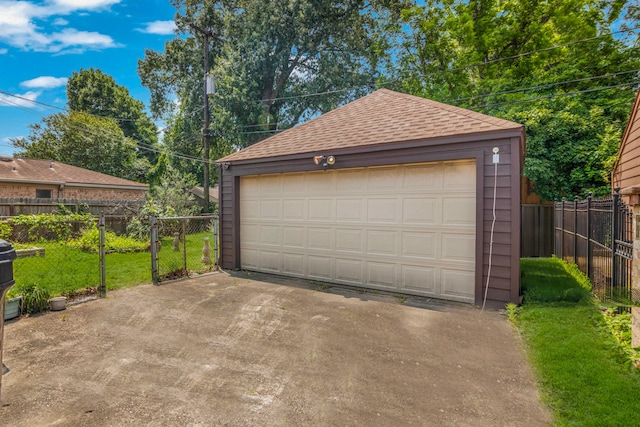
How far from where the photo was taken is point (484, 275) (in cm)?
497

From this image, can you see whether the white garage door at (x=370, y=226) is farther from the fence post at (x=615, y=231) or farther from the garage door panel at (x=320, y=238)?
the fence post at (x=615, y=231)

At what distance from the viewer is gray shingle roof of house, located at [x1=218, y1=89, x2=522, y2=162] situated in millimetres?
5348

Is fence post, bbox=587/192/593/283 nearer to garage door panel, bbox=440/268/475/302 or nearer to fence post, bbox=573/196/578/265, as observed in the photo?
fence post, bbox=573/196/578/265

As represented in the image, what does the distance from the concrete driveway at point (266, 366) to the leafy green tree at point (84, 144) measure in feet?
74.5

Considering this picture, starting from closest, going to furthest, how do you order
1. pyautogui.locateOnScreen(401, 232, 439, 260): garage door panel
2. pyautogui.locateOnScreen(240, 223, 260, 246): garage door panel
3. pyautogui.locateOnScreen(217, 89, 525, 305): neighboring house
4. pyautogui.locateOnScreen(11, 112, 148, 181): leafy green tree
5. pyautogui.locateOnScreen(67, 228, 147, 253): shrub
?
pyautogui.locateOnScreen(217, 89, 525, 305): neighboring house → pyautogui.locateOnScreen(401, 232, 439, 260): garage door panel → pyautogui.locateOnScreen(240, 223, 260, 246): garage door panel → pyautogui.locateOnScreen(67, 228, 147, 253): shrub → pyautogui.locateOnScreen(11, 112, 148, 181): leafy green tree

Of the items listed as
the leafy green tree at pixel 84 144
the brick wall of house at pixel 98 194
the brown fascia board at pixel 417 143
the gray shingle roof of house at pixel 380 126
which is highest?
the leafy green tree at pixel 84 144

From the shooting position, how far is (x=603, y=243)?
5.01 metres

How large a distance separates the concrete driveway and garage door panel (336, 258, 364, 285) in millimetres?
1037

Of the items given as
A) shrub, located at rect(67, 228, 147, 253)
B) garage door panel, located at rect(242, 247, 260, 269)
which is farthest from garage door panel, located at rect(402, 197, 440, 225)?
shrub, located at rect(67, 228, 147, 253)

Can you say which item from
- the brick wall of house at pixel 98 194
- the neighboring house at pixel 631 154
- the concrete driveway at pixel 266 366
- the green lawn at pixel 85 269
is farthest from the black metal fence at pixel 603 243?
the brick wall of house at pixel 98 194

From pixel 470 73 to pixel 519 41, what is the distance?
7.78ft

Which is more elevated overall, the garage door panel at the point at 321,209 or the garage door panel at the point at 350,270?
the garage door panel at the point at 321,209

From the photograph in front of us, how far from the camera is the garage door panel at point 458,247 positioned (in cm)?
512

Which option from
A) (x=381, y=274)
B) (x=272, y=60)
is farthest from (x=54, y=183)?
(x=381, y=274)
